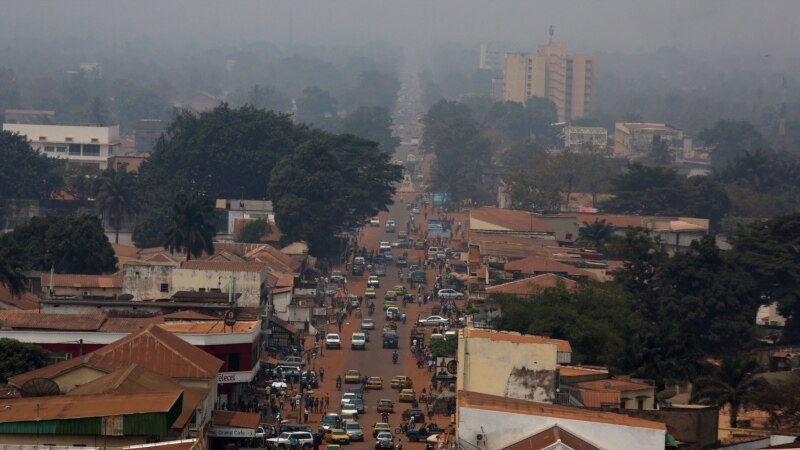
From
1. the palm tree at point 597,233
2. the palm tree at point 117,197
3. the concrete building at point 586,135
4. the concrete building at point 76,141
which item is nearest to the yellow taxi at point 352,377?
the palm tree at point 597,233

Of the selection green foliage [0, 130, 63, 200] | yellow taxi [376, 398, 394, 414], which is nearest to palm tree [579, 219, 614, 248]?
green foliage [0, 130, 63, 200]

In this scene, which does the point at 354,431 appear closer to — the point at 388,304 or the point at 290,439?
the point at 290,439

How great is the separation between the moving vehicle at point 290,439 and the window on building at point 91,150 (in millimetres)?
76105

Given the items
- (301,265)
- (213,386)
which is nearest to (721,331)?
(301,265)

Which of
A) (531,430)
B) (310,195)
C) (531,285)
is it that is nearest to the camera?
(531,430)

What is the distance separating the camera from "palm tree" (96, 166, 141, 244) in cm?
9081

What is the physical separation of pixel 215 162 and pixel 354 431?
173 ft

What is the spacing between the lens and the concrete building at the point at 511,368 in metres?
42.7

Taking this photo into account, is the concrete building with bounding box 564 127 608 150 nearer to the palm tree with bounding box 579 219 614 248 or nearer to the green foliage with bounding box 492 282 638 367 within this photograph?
the palm tree with bounding box 579 219 614 248

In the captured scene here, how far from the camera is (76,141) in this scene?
12038 centimetres

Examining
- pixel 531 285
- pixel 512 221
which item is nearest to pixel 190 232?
pixel 531 285

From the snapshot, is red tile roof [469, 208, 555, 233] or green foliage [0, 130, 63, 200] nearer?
red tile roof [469, 208, 555, 233]

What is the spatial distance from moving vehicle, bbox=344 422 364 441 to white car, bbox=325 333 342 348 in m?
14.8

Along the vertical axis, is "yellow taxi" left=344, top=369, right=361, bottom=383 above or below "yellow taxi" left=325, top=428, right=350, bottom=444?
above
